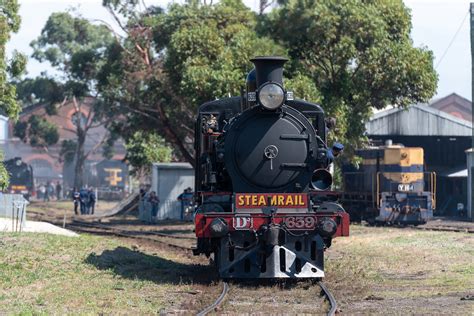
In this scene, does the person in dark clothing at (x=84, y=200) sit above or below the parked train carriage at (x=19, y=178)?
below

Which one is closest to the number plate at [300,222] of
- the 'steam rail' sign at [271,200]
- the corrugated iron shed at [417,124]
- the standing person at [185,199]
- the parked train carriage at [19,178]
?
the 'steam rail' sign at [271,200]

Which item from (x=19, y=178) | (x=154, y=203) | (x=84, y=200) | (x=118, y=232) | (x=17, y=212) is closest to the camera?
→ (x=17, y=212)

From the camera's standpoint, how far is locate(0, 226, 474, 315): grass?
1338 cm

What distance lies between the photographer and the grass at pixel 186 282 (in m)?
13.4

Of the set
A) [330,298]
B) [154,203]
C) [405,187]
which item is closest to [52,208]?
[154,203]

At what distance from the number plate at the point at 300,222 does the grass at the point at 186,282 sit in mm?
1069

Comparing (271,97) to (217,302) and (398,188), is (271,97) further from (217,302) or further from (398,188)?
(398,188)

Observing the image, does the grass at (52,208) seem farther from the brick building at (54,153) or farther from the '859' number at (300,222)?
the '859' number at (300,222)

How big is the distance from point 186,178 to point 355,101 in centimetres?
1223

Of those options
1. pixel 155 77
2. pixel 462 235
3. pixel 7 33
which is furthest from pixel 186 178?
pixel 7 33

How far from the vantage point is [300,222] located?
15.9 meters

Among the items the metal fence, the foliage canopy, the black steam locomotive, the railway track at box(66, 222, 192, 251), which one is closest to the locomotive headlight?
the black steam locomotive

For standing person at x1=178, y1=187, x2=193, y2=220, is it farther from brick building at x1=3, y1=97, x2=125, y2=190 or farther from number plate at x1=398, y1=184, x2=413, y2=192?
brick building at x1=3, y1=97, x2=125, y2=190

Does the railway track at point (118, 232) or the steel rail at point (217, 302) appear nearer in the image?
the steel rail at point (217, 302)
